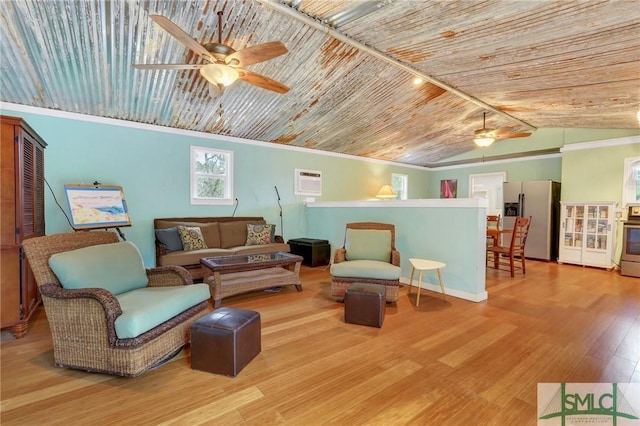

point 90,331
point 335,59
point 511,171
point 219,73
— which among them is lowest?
point 90,331

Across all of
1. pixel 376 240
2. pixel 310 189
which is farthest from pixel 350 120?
pixel 376 240

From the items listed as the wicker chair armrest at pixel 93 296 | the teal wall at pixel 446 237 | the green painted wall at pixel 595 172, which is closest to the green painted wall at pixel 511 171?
the green painted wall at pixel 595 172

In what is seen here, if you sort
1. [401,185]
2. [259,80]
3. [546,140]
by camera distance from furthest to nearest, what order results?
[401,185] < [546,140] < [259,80]

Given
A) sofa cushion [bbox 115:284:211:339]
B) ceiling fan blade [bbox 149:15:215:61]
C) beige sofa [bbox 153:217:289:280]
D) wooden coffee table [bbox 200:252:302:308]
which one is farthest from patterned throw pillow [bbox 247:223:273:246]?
ceiling fan blade [bbox 149:15:215:61]

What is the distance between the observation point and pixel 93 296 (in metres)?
1.86

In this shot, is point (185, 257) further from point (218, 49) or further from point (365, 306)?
point (218, 49)

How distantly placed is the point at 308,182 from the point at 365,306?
4.18m

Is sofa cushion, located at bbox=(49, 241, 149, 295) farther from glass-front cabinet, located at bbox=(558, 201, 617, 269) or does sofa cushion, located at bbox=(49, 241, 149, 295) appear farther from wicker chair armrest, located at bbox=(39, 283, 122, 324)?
glass-front cabinet, located at bbox=(558, 201, 617, 269)

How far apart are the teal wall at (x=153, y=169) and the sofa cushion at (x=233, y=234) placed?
1.50 ft

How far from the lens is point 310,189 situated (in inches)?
260

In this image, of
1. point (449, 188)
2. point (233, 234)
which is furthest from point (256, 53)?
point (449, 188)

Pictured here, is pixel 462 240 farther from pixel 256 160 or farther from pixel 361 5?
pixel 256 160

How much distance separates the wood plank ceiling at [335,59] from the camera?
101 inches

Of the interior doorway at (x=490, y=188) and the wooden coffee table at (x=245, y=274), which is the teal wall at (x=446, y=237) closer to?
the wooden coffee table at (x=245, y=274)
